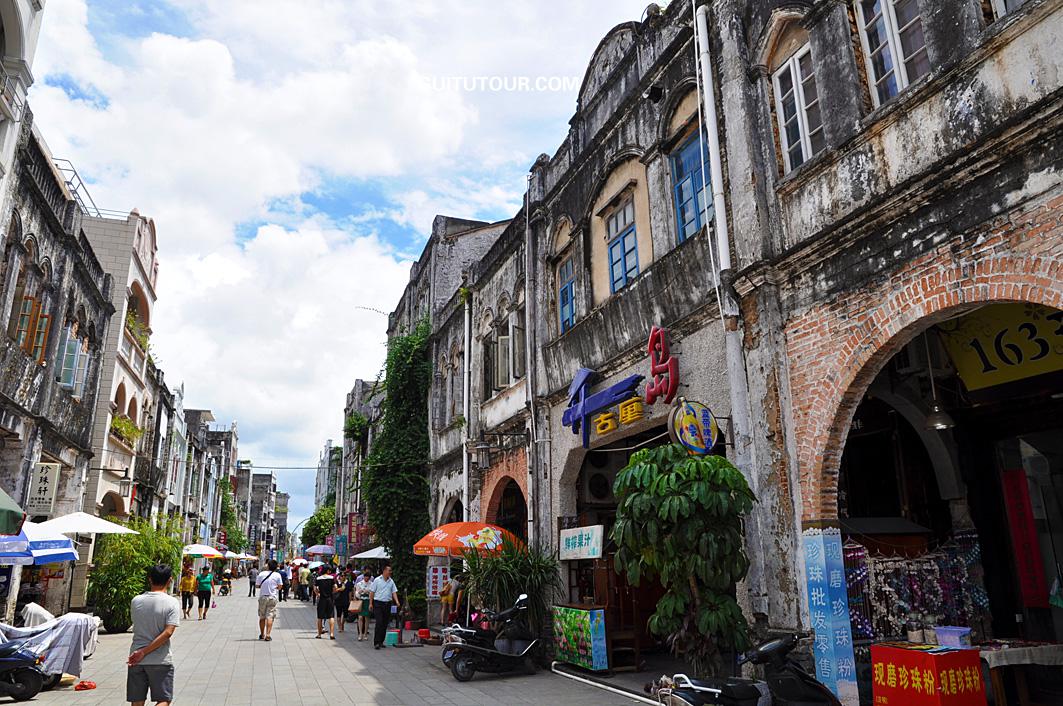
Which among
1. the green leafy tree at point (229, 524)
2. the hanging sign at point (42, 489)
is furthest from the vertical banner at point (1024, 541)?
the green leafy tree at point (229, 524)

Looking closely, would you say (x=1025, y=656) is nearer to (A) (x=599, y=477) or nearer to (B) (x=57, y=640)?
(A) (x=599, y=477)

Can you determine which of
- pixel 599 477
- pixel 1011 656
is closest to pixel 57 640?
pixel 599 477

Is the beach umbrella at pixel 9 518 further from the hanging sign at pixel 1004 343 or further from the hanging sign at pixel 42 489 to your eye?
the hanging sign at pixel 1004 343

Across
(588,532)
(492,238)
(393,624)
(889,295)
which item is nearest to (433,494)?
(393,624)

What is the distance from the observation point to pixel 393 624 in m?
18.5

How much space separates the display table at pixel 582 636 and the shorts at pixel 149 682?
5.57 meters

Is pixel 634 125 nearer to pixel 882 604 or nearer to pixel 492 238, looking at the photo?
pixel 882 604

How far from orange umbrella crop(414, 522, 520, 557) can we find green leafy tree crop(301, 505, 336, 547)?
46011mm

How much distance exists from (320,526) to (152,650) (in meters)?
57.1

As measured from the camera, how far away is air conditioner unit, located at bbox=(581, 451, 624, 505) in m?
12.7

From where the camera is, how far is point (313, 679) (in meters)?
10.0

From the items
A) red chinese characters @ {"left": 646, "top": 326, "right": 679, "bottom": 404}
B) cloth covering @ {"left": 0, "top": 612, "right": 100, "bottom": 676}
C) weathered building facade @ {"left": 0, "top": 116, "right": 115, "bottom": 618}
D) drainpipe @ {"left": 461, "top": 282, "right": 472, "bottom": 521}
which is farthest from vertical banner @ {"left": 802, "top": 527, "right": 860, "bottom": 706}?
weathered building facade @ {"left": 0, "top": 116, "right": 115, "bottom": 618}

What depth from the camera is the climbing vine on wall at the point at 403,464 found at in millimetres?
19828

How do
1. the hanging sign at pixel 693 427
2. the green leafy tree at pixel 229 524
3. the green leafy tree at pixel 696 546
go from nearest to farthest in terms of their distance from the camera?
1. the green leafy tree at pixel 696 546
2. the hanging sign at pixel 693 427
3. the green leafy tree at pixel 229 524
